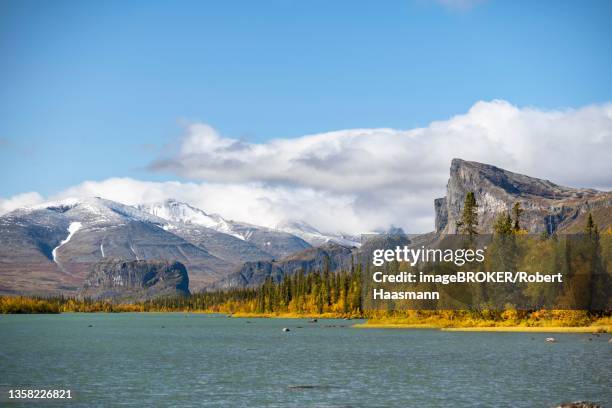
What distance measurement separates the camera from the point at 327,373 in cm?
8850

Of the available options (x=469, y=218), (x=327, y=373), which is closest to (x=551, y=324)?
(x=469, y=218)

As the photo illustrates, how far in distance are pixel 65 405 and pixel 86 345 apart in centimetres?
8932

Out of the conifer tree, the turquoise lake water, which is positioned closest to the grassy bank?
the turquoise lake water

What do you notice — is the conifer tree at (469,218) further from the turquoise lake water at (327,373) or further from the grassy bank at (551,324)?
the turquoise lake water at (327,373)

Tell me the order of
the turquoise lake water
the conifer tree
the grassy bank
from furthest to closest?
the conifer tree → the grassy bank → the turquoise lake water

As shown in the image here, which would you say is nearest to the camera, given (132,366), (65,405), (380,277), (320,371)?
(65,405)

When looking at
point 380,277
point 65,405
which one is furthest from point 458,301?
point 65,405

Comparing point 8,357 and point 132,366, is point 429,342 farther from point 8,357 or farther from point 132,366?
point 8,357

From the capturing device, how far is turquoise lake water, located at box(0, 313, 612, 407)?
66812 millimetres

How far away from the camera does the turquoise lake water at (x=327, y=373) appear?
6681cm

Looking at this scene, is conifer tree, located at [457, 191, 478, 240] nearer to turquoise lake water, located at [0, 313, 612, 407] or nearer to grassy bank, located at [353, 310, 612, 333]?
grassy bank, located at [353, 310, 612, 333]

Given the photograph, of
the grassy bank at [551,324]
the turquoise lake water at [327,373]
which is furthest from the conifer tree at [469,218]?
the turquoise lake water at [327,373]

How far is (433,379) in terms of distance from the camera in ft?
267

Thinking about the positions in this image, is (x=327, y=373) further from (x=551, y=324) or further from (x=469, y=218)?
(x=469, y=218)
